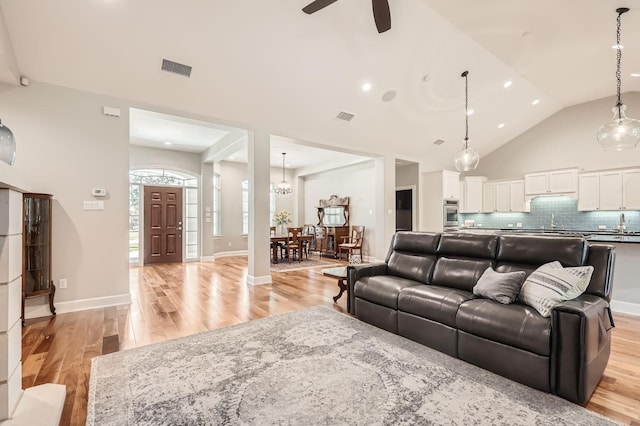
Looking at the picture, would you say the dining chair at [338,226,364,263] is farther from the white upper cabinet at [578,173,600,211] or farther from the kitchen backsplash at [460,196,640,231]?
the white upper cabinet at [578,173,600,211]

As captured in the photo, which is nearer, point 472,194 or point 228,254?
point 472,194

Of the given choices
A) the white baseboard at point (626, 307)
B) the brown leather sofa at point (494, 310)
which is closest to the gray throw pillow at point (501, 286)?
the brown leather sofa at point (494, 310)

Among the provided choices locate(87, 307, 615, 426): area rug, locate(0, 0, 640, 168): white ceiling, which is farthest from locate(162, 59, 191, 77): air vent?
locate(87, 307, 615, 426): area rug

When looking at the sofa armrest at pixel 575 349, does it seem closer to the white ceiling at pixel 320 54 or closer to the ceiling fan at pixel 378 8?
the ceiling fan at pixel 378 8

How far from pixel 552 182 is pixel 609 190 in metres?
1.01

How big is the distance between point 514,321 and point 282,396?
170cm

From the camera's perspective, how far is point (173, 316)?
140 inches

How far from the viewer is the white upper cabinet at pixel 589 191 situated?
6266 millimetres

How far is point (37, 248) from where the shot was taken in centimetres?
354

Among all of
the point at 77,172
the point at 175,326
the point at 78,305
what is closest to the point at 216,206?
the point at 77,172

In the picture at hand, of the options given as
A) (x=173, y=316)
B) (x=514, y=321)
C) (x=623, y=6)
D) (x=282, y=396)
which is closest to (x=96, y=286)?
(x=173, y=316)

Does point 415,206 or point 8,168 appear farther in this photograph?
point 415,206

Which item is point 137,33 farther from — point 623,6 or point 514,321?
point 623,6

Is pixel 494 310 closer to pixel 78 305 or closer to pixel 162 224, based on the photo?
pixel 78 305
